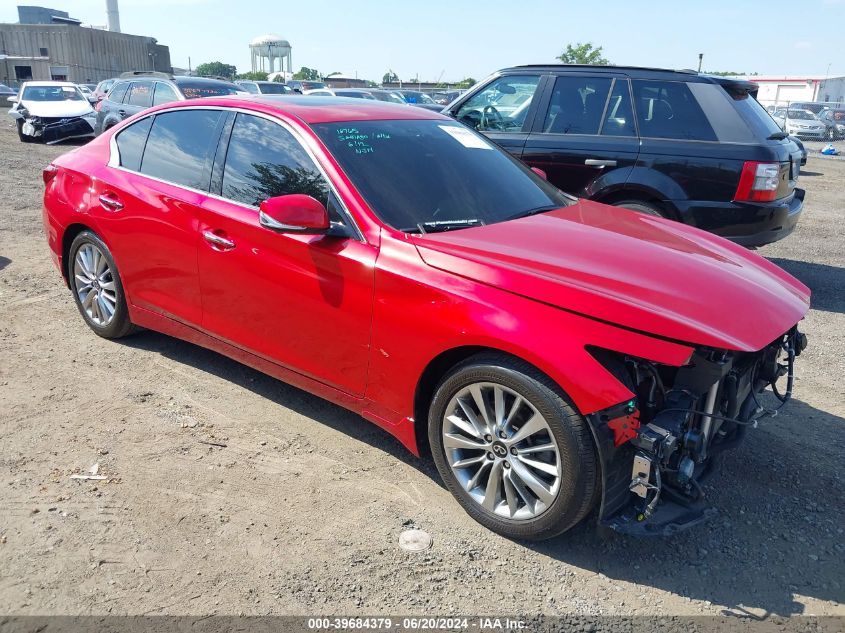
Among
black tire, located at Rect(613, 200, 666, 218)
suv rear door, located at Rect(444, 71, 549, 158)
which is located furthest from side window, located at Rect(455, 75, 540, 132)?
black tire, located at Rect(613, 200, 666, 218)

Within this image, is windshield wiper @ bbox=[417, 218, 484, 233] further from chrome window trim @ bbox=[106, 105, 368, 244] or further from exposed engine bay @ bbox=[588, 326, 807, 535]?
exposed engine bay @ bbox=[588, 326, 807, 535]

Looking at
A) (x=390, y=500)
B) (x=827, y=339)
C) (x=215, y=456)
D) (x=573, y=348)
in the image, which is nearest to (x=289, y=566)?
(x=390, y=500)

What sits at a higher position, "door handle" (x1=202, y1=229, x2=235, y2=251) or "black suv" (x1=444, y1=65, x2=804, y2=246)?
"black suv" (x1=444, y1=65, x2=804, y2=246)

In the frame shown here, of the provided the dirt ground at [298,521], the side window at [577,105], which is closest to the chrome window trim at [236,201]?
the dirt ground at [298,521]

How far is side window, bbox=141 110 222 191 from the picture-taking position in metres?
4.22

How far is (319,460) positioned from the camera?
372cm

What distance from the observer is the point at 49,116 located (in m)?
18.5

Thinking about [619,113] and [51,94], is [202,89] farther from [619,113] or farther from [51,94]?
[619,113]

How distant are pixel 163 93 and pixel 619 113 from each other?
10.7 metres

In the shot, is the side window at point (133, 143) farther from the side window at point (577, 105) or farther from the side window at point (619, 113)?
the side window at point (619, 113)

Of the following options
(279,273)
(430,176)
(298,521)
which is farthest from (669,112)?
(298,521)

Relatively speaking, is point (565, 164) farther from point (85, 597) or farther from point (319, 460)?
point (85, 597)

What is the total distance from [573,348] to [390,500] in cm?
122

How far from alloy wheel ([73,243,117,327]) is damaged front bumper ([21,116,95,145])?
15.7m
